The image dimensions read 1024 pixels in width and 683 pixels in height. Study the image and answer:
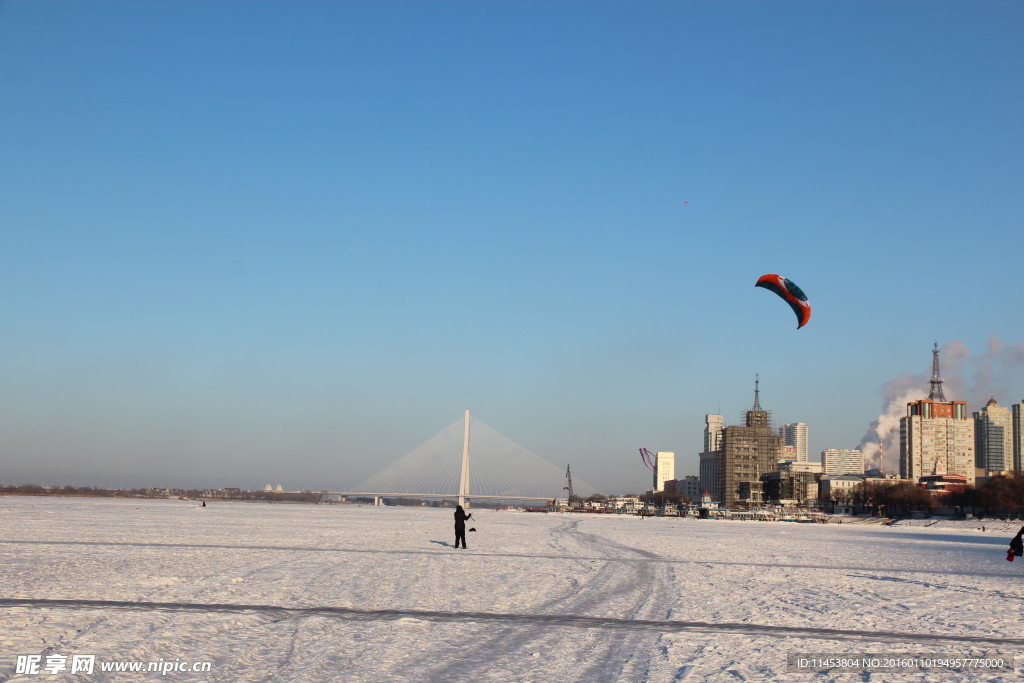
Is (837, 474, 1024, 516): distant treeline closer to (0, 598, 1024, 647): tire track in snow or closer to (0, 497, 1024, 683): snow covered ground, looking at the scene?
(0, 497, 1024, 683): snow covered ground

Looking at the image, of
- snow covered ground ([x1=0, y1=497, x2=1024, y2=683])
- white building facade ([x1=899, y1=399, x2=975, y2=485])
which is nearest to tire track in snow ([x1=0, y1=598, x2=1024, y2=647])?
snow covered ground ([x1=0, y1=497, x2=1024, y2=683])

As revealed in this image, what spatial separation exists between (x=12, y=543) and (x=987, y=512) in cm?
9769

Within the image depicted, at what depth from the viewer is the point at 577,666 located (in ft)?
23.9

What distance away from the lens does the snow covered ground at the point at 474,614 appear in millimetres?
7312

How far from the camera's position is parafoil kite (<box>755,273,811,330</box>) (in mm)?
34000

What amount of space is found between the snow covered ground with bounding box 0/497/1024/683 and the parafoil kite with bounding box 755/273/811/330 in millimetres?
16892

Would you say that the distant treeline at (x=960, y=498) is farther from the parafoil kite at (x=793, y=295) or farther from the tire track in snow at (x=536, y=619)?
the tire track in snow at (x=536, y=619)

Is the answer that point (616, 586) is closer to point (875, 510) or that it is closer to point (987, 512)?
point (987, 512)

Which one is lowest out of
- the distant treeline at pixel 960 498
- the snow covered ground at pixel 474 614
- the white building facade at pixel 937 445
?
the distant treeline at pixel 960 498

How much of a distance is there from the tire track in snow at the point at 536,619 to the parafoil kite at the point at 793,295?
25232 millimetres

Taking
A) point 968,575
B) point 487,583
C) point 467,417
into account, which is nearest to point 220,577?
point 487,583

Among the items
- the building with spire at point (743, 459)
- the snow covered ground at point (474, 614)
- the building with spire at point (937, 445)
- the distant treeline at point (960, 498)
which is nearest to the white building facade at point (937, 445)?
the building with spire at point (937, 445)

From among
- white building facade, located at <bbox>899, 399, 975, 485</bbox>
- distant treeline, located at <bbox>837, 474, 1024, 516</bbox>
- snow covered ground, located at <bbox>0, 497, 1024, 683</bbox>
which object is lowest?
distant treeline, located at <bbox>837, 474, 1024, 516</bbox>

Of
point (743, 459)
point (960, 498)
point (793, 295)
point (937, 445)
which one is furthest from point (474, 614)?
point (937, 445)
